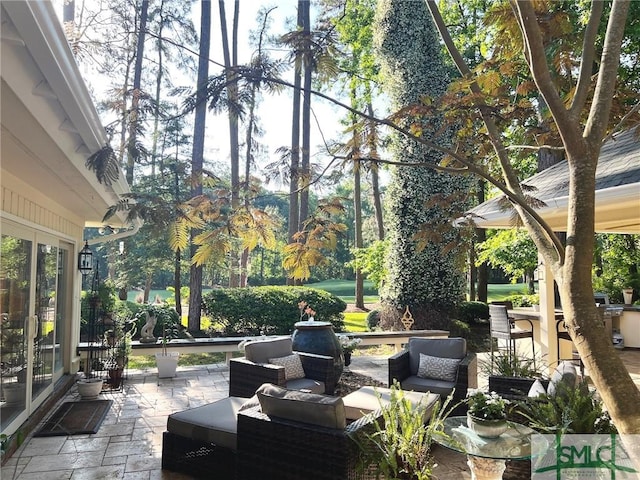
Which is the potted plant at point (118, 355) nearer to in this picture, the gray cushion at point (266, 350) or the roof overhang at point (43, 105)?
the gray cushion at point (266, 350)

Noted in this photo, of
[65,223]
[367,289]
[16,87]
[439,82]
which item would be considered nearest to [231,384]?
[65,223]

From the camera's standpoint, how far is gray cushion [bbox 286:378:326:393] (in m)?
5.29

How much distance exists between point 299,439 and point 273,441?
23cm

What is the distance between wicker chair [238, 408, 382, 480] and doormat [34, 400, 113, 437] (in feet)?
7.90

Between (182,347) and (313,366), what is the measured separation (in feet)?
10.8

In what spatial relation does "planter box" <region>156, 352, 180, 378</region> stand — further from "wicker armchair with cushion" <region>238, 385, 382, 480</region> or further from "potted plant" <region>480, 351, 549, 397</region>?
"potted plant" <region>480, 351, 549, 397</region>

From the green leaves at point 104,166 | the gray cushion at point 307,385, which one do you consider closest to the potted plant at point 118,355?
the gray cushion at point 307,385

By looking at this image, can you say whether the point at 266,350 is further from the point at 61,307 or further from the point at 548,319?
the point at 548,319

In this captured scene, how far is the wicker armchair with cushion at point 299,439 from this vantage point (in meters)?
2.88

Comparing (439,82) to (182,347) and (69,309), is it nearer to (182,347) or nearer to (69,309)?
(182,347)

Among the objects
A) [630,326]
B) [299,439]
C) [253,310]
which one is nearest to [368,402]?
[299,439]

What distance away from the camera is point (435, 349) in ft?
18.5

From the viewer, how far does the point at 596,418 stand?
2.92 metres

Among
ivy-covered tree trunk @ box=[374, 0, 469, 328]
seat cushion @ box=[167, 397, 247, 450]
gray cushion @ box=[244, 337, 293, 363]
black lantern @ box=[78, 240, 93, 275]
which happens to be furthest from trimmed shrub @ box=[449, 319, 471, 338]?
seat cushion @ box=[167, 397, 247, 450]
